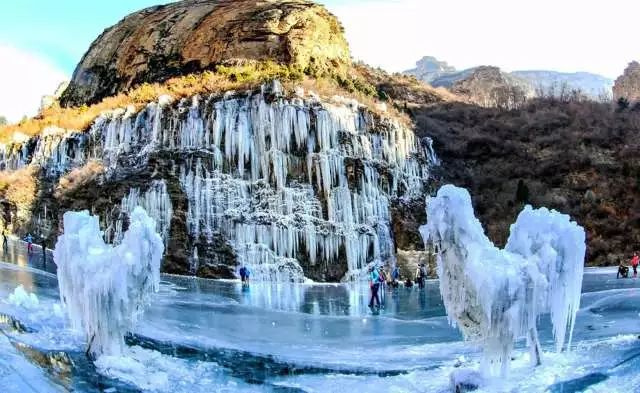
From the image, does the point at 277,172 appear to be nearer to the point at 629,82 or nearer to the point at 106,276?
the point at 106,276

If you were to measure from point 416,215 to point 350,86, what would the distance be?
32.4 feet

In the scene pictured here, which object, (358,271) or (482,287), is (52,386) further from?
(358,271)

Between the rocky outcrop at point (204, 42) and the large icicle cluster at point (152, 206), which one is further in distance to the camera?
the rocky outcrop at point (204, 42)

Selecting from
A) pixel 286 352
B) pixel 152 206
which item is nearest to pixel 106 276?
pixel 286 352

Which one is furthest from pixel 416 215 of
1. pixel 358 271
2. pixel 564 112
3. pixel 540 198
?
pixel 564 112

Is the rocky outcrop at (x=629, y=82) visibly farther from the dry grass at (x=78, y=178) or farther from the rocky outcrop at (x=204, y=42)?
the dry grass at (x=78, y=178)

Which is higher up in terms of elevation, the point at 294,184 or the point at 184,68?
the point at 184,68

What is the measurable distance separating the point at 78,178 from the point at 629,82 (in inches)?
2561

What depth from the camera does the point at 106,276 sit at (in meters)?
9.55

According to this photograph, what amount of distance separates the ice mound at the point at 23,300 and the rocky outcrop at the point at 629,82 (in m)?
74.3

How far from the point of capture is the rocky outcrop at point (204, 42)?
41.9m

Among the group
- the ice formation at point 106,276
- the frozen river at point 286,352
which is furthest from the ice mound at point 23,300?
the ice formation at point 106,276

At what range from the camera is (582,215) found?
36188 mm

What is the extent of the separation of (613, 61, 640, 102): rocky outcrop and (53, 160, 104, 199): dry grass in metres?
62.0
